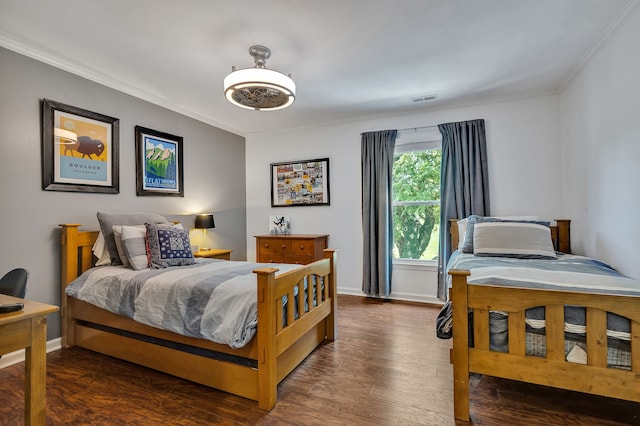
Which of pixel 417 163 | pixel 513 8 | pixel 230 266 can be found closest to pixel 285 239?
pixel 230 266

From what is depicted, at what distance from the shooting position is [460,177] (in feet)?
11.5

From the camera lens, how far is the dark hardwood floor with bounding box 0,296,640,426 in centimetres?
158

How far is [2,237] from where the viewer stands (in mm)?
2164

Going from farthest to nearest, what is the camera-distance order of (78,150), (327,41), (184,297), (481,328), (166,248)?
(78,150) → (166,248) → (327,41) → (184,297) → (481,328)

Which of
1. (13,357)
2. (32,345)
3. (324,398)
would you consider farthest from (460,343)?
(13,357)

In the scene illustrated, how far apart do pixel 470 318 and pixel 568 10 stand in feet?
6.93

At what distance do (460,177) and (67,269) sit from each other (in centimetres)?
402

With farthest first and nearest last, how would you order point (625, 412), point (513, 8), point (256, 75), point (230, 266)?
point (230, 266)
point (256, 75)
point (513, 8)
point (625, 412)

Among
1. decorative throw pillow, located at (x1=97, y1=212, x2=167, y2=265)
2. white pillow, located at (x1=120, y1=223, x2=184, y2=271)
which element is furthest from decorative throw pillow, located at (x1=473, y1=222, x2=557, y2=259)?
decorative throw pillow, located at (x1=97, y1=212, x2=167, y2=265)

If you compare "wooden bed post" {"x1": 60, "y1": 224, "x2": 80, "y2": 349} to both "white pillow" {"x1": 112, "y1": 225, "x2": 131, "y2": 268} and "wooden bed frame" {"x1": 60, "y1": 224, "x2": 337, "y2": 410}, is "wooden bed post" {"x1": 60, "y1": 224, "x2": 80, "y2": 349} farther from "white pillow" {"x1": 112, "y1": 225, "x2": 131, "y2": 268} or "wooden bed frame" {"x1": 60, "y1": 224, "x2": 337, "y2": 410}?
"white pillow" {"x1": 112, "y1": 225, "x2": 131, "y2": 268}

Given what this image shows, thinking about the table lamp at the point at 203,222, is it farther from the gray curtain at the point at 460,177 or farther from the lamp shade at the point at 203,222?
the gray curtain at the point at 460,177

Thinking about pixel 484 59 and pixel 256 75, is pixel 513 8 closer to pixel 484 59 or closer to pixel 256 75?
pixel 484 59

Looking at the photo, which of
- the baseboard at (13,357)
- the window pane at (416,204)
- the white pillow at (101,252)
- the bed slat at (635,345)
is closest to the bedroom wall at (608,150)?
the bed slat at (635,345)

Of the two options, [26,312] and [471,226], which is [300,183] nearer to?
[471,226]
